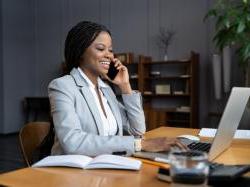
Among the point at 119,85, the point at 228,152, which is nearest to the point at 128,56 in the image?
the point at 119,85

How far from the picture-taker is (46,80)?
7523mm

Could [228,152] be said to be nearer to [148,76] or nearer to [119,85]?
[119,85]

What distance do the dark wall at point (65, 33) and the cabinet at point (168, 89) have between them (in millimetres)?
213

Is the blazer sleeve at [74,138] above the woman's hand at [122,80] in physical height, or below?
below

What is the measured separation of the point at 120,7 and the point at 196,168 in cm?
598

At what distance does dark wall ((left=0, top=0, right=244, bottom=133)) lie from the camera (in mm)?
5578

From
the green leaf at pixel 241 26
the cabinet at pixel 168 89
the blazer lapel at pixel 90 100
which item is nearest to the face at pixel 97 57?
the blazer lapel at pixel 90 100

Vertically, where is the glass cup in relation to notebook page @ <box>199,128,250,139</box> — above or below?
above

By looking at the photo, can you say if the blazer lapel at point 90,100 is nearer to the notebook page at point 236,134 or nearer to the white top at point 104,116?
the white top at point 104,116

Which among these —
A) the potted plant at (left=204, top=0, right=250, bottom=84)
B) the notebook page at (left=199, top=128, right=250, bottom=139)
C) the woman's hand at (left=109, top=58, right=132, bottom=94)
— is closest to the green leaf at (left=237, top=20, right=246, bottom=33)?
the potted plant at (left=204, top=0, right=250, bottom=84)

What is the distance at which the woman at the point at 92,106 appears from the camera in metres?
1.37

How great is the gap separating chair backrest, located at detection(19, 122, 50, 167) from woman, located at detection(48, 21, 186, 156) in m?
0.27

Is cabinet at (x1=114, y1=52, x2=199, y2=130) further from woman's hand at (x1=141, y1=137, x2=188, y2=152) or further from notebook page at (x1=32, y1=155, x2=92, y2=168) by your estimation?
notebook page at (x1=32, y1=155, x2=92, y2=168)

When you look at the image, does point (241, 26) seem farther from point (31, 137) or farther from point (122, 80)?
point (31, 137)
